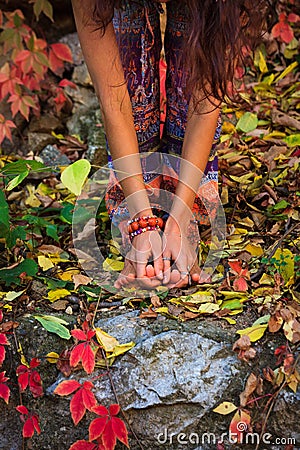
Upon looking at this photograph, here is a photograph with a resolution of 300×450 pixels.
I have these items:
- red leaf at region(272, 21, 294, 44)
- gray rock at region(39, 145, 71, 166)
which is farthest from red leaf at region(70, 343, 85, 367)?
red leaf at region(272, 21, 294, 44)

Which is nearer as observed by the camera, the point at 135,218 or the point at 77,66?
the point at 135,218

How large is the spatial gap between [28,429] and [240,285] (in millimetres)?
568

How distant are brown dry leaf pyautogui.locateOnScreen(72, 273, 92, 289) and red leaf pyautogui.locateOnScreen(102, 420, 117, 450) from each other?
386 millimetres

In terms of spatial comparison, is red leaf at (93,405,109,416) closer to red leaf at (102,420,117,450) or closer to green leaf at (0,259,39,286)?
red leaf at (102,420,117,450)

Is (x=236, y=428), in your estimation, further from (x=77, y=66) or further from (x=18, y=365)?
(x=77, y=66)

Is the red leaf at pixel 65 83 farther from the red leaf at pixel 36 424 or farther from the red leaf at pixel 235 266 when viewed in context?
the red leaf at pixel 36 424

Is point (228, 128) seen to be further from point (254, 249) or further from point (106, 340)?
point (106, 340)

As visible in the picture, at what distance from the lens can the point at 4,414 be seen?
1343 mm

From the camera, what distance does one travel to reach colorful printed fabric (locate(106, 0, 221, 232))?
171 centimetres

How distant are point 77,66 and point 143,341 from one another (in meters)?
1.48

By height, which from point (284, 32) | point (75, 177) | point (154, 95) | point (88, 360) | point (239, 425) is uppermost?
point (75, 177)

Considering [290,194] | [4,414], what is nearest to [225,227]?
[290,194]

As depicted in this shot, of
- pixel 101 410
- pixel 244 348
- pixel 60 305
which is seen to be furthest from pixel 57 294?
pixel 244 348

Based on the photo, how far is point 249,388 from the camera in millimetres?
1270
